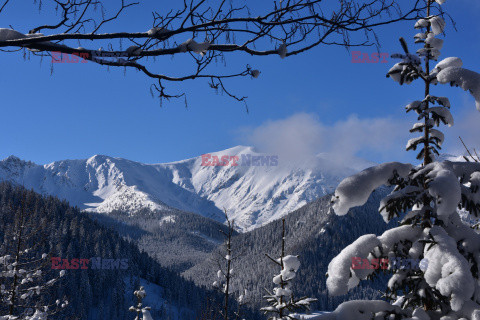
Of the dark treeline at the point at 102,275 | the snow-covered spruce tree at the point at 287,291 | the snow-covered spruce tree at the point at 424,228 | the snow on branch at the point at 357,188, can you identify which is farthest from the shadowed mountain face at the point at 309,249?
the snow on branch at the point at 357,188

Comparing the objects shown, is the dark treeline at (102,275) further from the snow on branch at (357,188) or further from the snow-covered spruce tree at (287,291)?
the snow on branch at (357,188)

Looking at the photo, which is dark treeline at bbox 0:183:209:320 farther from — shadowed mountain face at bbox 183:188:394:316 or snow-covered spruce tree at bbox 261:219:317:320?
snow-covered spruce tree at bbox 261:219:317:320

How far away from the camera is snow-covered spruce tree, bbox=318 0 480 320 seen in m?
3.36

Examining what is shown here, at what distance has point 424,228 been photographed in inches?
157

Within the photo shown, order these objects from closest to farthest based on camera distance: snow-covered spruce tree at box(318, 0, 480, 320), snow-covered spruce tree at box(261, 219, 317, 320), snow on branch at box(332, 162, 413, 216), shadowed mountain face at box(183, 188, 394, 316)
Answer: snow-covered spruce tree at box(318, 0, 480, 320) → snow on branch at box(332, 162, 413, 216) → snow-covered spruce tree at box(261, 219, 317, 320) → shadowed mountain face at box(183, 188, 394, 316)

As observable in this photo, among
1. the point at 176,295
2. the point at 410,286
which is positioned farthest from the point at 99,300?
the point at 410,286

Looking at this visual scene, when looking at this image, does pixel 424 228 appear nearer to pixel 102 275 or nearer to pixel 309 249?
pixel 102 275

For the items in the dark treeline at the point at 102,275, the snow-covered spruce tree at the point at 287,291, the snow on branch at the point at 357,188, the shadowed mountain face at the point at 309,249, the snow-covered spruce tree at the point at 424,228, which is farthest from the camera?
the shadowed mountain face at the point at 309,249

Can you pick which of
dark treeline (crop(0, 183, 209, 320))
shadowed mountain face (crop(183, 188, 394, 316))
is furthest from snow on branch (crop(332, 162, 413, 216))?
shadowed mountain face (crop(183, 188, 394, 316))

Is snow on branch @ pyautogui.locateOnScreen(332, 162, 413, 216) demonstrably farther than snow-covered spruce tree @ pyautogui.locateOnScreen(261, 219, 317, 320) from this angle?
No

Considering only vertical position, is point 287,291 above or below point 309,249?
above

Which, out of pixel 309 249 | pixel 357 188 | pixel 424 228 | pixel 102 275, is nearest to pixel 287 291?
pixel 424 228

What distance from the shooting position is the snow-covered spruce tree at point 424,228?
336 centimetres

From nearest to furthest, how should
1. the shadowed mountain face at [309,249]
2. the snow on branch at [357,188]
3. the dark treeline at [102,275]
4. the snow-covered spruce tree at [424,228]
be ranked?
the snow-covered spruce tree at [424,228]
the snow on branch at [357,188]
the dark treeline at [102,275]
the shadowed mountain face at [309,249]
